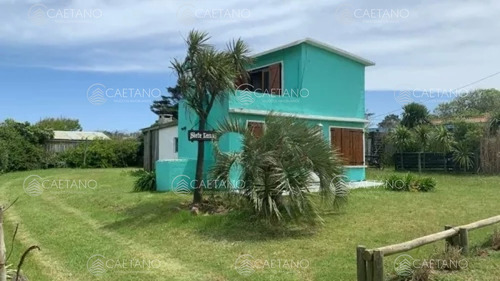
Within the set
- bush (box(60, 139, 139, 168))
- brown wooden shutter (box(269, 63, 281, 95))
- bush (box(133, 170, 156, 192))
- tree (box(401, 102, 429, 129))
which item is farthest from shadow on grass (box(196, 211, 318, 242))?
tree (box(401, 102, 429, 129))

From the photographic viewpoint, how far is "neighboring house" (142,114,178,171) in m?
18.7

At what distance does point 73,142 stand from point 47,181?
37.5 ft

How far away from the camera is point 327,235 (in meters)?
8.09

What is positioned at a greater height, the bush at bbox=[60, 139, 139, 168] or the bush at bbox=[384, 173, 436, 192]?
the bush at bbox=[60, 139, 139, 168]

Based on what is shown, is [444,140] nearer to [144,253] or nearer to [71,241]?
[144,253]

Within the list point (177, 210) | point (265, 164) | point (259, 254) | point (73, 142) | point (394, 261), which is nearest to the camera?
point (394, 261)

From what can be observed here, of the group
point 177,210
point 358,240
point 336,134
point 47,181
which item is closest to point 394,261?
point 358,240

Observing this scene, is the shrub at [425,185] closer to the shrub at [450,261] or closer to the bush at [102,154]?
the shrub at [450,261]

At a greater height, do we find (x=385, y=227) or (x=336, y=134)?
(x=336, y=134)

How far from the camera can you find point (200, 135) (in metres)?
10.1

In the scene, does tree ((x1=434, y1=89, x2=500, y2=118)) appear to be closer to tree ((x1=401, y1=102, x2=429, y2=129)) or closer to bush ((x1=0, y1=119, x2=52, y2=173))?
tree ((x1=401, y1=102, x2=429, y2=129))

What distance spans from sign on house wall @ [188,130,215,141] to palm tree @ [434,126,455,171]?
1544 centimetres

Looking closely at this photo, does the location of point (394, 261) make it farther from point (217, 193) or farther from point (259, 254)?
point (217, 193)

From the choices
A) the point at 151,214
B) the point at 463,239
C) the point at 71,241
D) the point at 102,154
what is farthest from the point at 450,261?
the point at 102,154
